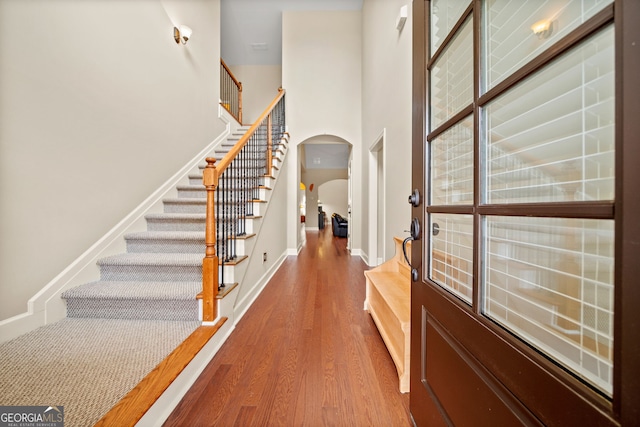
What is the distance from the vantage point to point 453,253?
0.91 metres

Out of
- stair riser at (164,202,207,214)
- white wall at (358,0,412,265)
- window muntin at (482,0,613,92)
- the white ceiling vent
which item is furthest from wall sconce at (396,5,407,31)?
the white ceiling vent

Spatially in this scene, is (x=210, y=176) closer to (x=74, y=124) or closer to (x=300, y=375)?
(x=74, y=124)

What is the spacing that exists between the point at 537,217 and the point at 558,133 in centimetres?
19

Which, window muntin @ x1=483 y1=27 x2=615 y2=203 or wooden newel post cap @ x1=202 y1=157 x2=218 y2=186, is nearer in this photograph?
window muntin @ x1=483 y1=27 x2=615 y2=203

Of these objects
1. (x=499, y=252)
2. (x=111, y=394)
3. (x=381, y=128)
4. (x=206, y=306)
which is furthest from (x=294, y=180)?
(x=499, y=252)

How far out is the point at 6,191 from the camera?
149 cm

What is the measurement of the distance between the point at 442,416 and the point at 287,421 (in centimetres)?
71

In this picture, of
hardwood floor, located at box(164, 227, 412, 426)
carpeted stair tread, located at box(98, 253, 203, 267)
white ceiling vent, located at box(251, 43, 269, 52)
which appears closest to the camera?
hardwood floor, located at box(164, 227, 412, 426)

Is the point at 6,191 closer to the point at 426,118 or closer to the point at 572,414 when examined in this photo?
the point at 426,118

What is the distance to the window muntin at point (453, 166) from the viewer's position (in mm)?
823

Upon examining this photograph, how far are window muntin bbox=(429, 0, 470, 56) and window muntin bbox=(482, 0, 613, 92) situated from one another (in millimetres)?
186

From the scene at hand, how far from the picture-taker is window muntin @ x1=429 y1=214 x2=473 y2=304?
2.65 feet

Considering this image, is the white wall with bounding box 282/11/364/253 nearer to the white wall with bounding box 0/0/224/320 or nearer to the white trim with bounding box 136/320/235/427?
the white wall with bounding box 0/0/224/320

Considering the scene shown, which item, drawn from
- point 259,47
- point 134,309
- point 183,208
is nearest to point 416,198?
point 134,309
